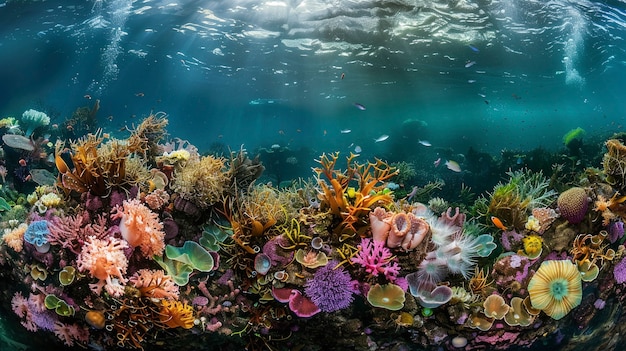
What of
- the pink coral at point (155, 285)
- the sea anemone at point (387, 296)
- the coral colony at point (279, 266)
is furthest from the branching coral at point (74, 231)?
the sea anemone at point (387, 296)

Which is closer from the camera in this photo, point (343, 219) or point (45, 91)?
point (343, 219)

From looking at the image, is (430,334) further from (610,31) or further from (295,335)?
(610,31)

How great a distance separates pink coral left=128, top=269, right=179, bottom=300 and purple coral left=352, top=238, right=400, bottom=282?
6.75 feet

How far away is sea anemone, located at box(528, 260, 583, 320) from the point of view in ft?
14.2

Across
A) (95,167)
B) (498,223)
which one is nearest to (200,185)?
(95,167)

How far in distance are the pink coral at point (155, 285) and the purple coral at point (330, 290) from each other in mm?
1485

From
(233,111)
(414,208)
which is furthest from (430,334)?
(233,111)

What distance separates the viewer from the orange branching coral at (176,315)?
381cm

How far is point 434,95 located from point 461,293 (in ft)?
117

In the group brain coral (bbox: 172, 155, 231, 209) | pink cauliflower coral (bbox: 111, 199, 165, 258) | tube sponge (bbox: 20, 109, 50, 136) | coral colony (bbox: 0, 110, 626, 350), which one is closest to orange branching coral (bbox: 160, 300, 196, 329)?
coral colony (bbox: 0, 110, 626, 350)

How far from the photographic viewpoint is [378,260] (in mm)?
4027

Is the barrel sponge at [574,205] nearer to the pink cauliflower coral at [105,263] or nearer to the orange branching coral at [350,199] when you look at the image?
the orange branching coral at [350,199]

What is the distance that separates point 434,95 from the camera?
36.8 m

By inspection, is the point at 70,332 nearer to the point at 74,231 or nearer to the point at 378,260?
the point at 74,231
